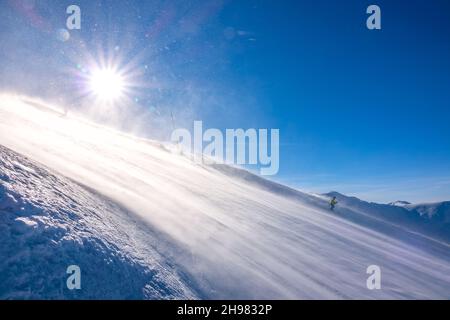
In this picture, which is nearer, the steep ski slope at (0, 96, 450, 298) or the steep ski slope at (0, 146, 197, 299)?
the steep ski slope at (0, 146, 197, 299)

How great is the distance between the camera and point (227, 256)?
6.39m

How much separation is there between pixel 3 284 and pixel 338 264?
25.5 feet

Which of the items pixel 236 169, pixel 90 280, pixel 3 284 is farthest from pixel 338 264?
pixel 236 169

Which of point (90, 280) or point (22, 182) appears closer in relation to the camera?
point (90, 280)

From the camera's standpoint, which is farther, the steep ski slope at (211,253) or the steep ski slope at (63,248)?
the steep ski slope at (211,253)

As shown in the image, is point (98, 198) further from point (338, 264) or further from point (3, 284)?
point (338, 264)

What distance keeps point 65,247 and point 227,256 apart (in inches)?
129

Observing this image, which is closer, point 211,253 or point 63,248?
point 63,248
